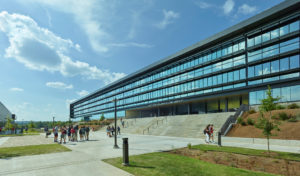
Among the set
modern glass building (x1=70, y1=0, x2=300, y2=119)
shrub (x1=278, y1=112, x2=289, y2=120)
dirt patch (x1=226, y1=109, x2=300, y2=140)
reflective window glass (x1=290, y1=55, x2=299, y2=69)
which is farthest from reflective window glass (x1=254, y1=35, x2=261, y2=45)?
shrub (x1=278, y1=112, x2=289, y2=120)

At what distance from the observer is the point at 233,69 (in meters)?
33.7

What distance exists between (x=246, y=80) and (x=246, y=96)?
4225 millimetres

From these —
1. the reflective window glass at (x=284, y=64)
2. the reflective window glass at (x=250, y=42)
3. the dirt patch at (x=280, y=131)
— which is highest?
the reflective window glass at (x=250, y=42)

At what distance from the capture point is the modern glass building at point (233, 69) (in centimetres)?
2680

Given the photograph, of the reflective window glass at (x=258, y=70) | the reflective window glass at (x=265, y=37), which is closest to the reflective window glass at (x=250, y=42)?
the reflective window glass at (x=265, y=37)

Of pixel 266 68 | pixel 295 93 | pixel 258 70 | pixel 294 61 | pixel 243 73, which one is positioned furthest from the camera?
pixel 243 73

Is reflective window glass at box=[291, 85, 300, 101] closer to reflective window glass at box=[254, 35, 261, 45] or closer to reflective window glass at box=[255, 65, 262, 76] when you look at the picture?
reflective window glass at box=[255, 65, 262, 76]

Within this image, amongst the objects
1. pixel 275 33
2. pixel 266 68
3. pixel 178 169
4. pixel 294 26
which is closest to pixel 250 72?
pixel 266 68

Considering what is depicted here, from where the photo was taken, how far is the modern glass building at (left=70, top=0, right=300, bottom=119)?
26.8 metres

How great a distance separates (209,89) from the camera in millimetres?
37812

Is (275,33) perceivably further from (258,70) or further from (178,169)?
(178,169)

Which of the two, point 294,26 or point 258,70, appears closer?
point 294,26

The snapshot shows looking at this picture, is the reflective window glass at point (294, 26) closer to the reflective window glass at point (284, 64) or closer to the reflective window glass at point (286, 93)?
the reflective window glass at point (284, 64)

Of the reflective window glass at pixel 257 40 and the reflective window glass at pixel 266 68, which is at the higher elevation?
the reflective window glass at pixel 257 40
